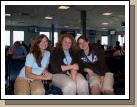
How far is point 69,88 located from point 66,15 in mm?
803

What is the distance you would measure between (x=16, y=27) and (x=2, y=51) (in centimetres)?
Answer: 32

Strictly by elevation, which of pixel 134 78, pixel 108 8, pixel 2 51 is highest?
pixel 108 8

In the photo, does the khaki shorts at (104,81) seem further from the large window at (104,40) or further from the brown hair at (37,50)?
the brown hair at (37,50)

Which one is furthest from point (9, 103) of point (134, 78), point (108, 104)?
point (134, 78)

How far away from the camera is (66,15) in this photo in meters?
3.24

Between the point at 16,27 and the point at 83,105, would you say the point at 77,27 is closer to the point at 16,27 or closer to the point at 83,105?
the point at 16,27

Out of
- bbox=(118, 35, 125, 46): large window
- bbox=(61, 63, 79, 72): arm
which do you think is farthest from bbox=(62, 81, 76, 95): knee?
bbox=(118, 35, 125, 46): large window

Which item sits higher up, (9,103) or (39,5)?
(39,5)

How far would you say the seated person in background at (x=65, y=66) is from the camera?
3.29 meters

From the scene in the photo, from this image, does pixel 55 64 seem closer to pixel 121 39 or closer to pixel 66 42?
pixel 66 42

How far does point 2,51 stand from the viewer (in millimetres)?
3260

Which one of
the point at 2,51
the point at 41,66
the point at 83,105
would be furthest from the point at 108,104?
the point at 2,51

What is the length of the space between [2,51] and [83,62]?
0.90 metres

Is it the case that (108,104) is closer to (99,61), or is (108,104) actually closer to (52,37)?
(99,61)
